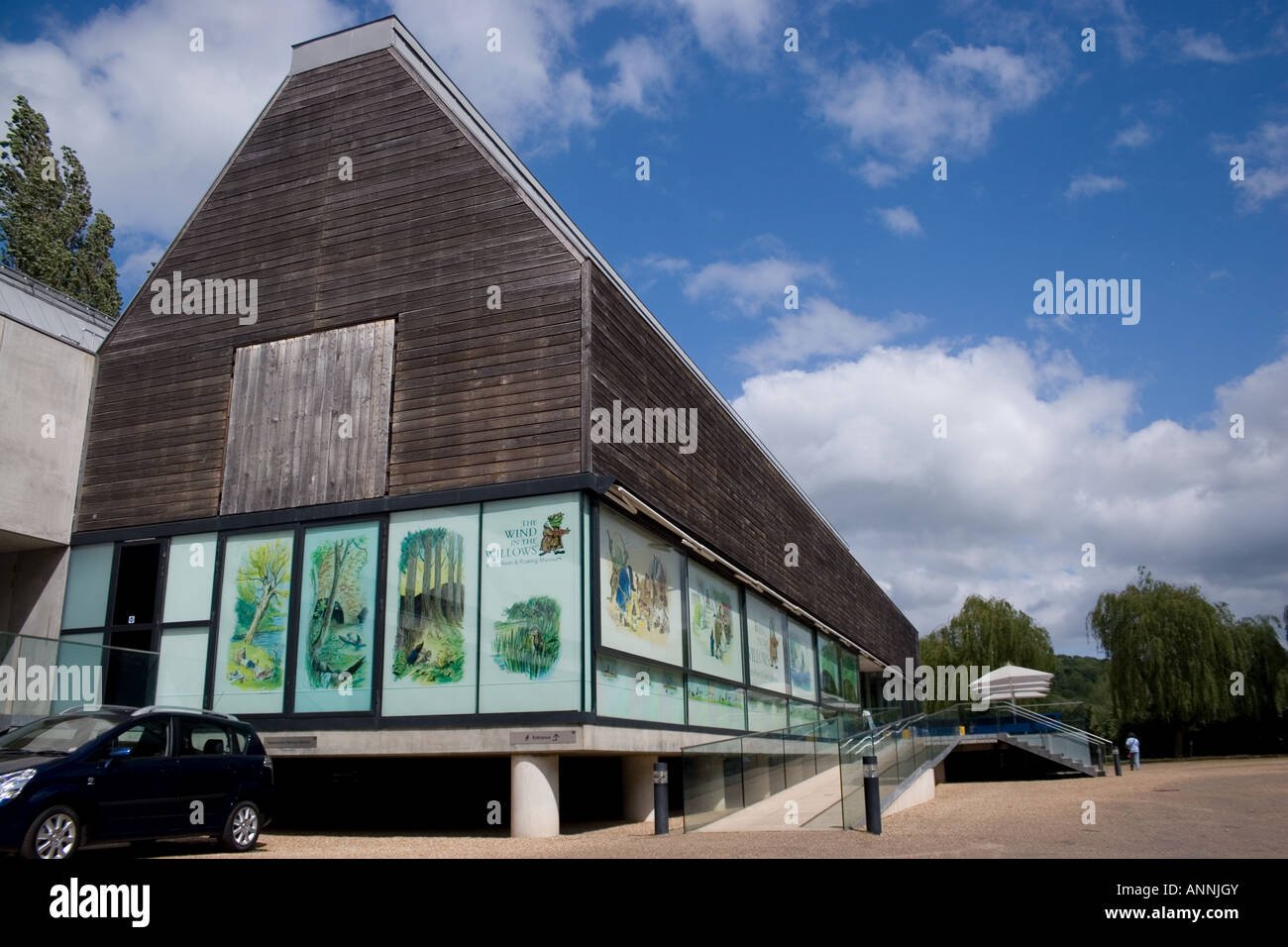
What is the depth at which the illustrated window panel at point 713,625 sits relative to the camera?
A: 20016 mm

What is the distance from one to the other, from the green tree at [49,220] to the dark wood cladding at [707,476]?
23.7 metres

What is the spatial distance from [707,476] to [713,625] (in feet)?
10.6

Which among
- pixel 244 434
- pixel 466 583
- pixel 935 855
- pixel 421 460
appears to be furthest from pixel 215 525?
pixel 935 855

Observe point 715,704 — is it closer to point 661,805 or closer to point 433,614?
point 661,805

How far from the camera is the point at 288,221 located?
766 inches

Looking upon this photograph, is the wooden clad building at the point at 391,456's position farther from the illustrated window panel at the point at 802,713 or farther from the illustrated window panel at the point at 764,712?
the illustrated window panel at the point at 802,713

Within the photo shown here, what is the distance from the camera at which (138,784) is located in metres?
10.5

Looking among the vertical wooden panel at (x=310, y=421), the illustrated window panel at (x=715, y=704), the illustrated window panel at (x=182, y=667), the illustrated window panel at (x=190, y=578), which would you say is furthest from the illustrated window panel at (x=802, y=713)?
the illustrated window panel at (x=190, y=578)

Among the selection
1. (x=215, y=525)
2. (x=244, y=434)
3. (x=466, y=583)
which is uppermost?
(x=244, y=434)

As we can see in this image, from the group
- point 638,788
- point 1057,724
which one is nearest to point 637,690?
point 638,788

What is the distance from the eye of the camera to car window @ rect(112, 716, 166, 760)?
10.8 meters

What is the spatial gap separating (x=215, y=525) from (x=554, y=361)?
7026 mm

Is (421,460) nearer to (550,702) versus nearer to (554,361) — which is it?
(554,361)
